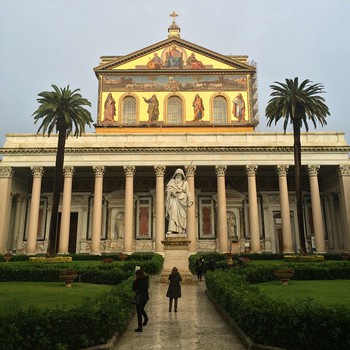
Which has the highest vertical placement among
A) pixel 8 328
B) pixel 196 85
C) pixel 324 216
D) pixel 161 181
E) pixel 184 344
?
pixel 196 85

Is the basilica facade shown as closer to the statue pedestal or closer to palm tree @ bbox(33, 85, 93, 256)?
palm tree @ bbox(33, 85, 93, 256)

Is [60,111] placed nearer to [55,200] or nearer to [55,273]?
[55,200]

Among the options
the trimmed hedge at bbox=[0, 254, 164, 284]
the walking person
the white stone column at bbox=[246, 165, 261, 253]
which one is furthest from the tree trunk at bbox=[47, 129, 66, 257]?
the white stone column at bbox=[246, 165, 261, 253]

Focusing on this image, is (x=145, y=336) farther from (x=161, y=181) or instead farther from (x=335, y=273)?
(x=161, y=181)

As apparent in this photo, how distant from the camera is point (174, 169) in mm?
37250

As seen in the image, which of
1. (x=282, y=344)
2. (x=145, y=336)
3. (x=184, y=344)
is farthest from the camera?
(x=145, y=336)

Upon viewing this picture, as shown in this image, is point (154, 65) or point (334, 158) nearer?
point (334, 158)

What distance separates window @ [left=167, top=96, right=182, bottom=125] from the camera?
40.1m

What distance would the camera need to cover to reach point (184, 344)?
7547 mm

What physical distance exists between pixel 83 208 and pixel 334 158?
85.1 feet

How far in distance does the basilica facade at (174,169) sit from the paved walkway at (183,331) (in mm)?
21046

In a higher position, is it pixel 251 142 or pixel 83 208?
pixel 251 142

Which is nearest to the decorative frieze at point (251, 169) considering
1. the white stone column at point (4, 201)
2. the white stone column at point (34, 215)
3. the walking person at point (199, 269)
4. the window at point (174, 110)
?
the window at point (174, 110)

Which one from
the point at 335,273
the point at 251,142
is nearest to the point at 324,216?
the point at 251,142
